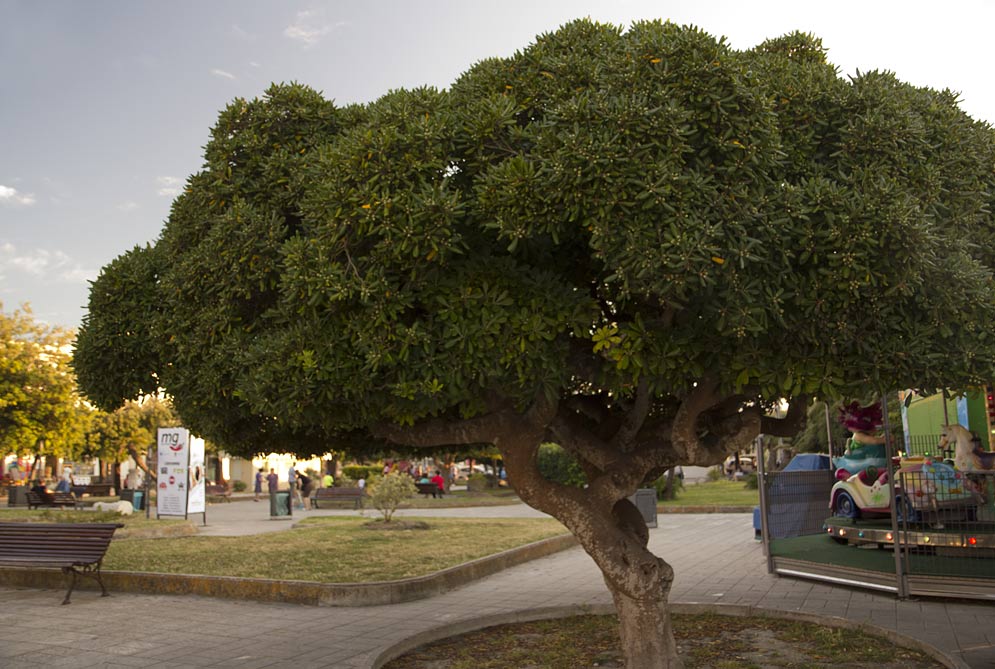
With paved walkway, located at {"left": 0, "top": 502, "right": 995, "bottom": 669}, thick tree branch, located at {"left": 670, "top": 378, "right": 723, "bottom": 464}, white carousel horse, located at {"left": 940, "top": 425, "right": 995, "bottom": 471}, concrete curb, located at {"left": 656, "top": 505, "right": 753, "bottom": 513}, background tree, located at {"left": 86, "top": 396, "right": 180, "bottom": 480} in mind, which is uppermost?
background tree, located at {"left": 86, "top": 396, "right": 180, "bottom": 480}

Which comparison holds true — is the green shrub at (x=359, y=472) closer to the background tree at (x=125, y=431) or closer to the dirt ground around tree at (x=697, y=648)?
the background tree at (x=125, y=431)

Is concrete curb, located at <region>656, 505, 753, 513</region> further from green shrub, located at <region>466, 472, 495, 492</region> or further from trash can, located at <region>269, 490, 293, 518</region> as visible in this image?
green shrub, located at <region>466, 472, 495, 492</region>

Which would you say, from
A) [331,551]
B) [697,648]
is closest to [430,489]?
[331,551]

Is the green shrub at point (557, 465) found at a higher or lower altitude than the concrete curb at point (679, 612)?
higher

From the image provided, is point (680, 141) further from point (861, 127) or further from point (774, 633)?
point (774, 633)

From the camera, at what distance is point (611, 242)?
431 cm

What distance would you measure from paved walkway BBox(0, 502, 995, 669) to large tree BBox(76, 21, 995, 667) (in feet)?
9.88

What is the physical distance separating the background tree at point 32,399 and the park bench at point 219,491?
1111 centimetres

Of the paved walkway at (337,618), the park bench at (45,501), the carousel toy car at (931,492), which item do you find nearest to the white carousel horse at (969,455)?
the carousel toy car at (931,492)

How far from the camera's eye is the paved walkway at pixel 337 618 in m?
7.54

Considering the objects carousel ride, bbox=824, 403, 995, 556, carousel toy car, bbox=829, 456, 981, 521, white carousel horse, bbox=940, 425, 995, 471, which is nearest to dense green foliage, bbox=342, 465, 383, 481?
carousel ride, bbox=824, 403, 995, 556

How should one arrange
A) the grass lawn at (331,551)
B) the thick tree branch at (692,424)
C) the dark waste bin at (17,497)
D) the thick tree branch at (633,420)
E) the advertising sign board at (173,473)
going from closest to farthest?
the thick tree branch at (692,424) → the thick tree branch at (633,420) → the grass lawn at (331,551) → the advertising sign board at (173,473) → the dark waste bin at (17,497)

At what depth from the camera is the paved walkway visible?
7.54 meters

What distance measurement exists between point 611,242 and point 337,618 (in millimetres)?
6733
